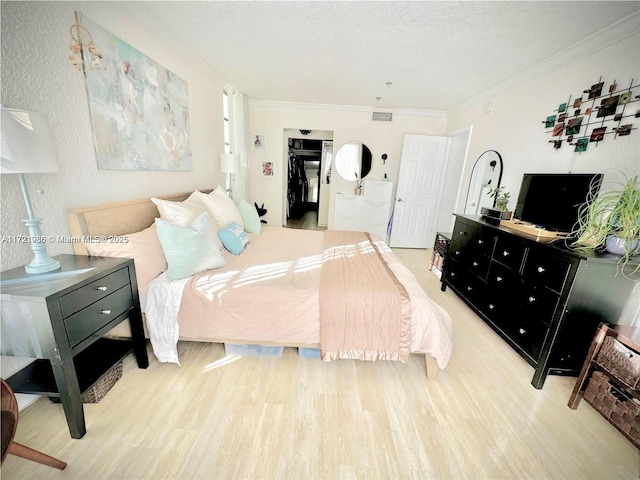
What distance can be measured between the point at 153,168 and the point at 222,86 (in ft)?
6.20

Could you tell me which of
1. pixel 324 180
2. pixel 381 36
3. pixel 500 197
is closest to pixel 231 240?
pixel 381 36

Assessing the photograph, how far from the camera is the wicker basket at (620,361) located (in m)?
1.16

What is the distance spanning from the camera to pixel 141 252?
150cm

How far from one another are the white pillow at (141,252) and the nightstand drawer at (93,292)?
0.47 ft

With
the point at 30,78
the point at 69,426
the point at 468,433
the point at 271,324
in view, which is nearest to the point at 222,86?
the point at 30,78

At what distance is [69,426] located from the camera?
1.11 metres

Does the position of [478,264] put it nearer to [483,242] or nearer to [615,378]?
[483,242]

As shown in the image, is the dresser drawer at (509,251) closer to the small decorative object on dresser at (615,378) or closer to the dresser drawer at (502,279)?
the dresser drawer at (502,279)

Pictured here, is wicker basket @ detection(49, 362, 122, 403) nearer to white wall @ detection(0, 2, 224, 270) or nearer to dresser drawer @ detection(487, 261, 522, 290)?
white wall @ detection(0, 2, 224, 270)

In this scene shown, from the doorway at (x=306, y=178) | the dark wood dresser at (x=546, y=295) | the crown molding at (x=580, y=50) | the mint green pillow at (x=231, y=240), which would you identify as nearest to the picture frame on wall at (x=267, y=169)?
the doorway at (x=306, y=178)

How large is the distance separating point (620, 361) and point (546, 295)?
0.44 m

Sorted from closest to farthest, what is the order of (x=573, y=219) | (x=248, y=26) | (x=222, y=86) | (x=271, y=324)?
(x=271, y=324) < (x=573, y=219) < (x=248, y=26) < (x=222, y=86)

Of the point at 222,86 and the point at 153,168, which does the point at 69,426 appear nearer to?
the point at 153,168

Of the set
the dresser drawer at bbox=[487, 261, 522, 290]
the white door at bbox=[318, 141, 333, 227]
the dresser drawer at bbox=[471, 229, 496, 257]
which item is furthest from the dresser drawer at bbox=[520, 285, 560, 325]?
the white door at bbox=[318, 141, 333, 227]
